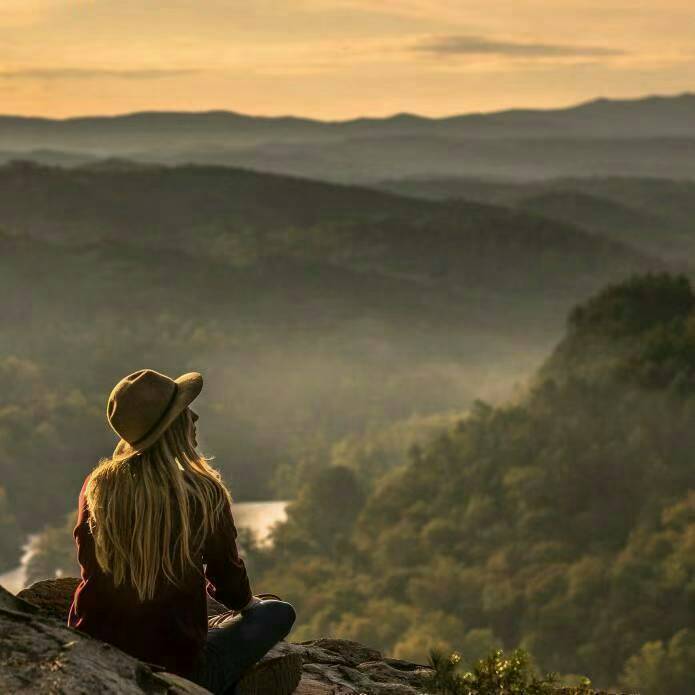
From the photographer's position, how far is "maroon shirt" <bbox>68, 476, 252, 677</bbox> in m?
7.95

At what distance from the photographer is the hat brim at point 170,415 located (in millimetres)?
7523

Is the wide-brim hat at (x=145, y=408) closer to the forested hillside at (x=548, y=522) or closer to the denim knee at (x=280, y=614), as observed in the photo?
the denim knee at (x=280, y=614)

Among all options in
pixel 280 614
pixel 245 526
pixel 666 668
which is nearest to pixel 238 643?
pixel 280 614

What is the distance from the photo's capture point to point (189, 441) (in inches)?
303

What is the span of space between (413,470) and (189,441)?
5709 inches

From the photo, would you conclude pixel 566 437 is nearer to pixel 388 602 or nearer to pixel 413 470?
pixel 413 470

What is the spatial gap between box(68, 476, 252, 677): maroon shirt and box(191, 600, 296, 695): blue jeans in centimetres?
44

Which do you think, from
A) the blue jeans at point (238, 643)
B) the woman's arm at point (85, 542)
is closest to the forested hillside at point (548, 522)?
the blue jeans at point (238, 643)

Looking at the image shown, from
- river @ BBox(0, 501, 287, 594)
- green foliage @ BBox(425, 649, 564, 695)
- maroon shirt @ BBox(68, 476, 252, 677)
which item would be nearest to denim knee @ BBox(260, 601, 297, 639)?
maroon shirt @ BBox(68, 476, 252, 677)

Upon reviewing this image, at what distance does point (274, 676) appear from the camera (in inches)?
364

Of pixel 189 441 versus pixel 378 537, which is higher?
pixel 189 441

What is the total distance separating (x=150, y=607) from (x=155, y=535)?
21.7 inches

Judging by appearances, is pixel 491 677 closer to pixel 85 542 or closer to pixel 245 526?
pixel 85 542

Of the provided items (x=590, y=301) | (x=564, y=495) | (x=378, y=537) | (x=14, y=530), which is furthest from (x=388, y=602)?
(x=14, y=530)
